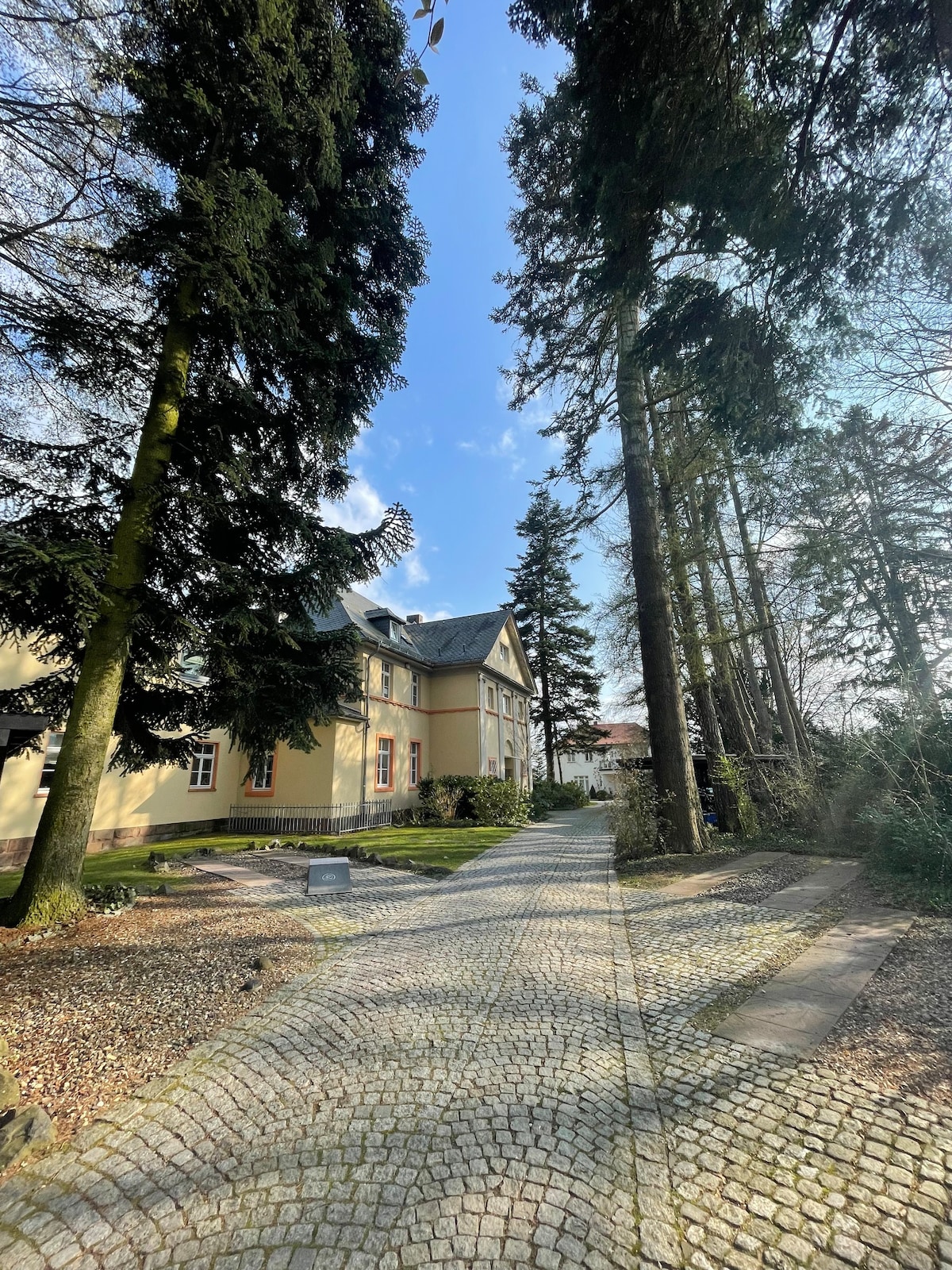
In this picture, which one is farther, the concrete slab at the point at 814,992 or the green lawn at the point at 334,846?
the green lawn at the point at 334,846

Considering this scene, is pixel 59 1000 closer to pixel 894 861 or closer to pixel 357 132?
pixel 894 861

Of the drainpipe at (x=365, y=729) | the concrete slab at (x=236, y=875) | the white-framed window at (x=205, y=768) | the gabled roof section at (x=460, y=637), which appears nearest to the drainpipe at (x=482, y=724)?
the gabled roof section at (x=460, y=637)

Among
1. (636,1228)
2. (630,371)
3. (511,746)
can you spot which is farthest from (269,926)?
(511,746)

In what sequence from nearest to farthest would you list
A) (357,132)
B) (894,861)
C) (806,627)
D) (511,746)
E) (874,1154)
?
(874,1154)
(894,861)
(357,132)
(806,627)
(511,746)

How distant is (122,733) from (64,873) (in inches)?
85.5

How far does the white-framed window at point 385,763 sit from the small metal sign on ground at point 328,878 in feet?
33.2

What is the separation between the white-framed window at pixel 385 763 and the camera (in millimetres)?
18438

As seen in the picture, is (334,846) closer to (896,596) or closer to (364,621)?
(364,621)

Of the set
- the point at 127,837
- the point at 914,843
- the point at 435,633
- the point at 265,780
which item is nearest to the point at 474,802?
the point at 265,780

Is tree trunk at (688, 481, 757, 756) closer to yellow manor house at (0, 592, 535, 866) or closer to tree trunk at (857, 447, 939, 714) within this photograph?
tree trunk at (857, 447, 939, 714)

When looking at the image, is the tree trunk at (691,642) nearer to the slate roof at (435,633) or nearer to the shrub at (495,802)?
the shrub at (495,802)

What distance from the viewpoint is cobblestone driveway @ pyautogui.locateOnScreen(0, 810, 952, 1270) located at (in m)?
1.99

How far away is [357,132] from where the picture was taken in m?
8.23

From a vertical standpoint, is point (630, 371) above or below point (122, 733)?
above
